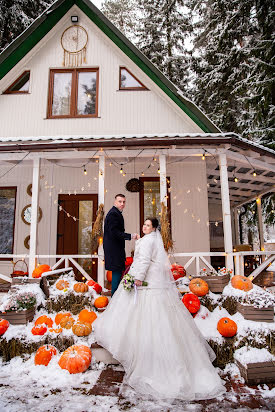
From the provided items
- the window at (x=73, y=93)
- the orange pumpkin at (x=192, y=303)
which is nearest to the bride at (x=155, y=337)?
the orange pumpkin at (x=192, y=303)

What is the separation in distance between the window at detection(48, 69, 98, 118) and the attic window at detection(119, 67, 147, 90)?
31.9 inches

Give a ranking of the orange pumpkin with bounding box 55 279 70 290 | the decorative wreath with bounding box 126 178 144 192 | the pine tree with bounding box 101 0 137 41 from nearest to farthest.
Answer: the orange pumpkin with bounding box 55 279 70 290 < the decorative wreath with bounding box 126 178 144 192 < the pine tree with bounding box 101 0 137 41

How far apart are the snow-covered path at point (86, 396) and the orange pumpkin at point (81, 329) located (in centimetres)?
62

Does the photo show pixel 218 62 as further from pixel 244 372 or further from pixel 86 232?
pixel 244 372

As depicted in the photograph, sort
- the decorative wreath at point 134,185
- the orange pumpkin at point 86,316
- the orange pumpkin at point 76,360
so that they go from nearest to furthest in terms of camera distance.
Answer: the orange pumpkin at point 76,360
the orange pumpkin at point 86,316
the decorative wreath at point 134,185

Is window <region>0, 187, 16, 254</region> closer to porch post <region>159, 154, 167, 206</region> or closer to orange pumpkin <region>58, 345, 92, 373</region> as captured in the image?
porch post <region>159, 154, 167, 206</region>

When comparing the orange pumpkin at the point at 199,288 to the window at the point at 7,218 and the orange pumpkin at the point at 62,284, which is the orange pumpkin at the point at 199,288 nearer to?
the orange pumpkin at the point at 62,284

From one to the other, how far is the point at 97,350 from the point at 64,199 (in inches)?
220

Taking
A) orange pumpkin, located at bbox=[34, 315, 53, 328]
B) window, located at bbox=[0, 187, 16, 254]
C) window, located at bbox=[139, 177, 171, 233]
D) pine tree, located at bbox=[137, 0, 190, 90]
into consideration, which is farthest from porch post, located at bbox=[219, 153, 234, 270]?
pine tree, located at bbox=[137, 0, 190, 90]

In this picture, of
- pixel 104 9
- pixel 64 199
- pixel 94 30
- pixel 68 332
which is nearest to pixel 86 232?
pixel 64 199

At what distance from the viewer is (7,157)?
6.80 m

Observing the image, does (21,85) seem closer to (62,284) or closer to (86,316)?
(62,284)

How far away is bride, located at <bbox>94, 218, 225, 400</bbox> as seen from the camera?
2890 mm

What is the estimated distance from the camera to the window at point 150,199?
824 cm
